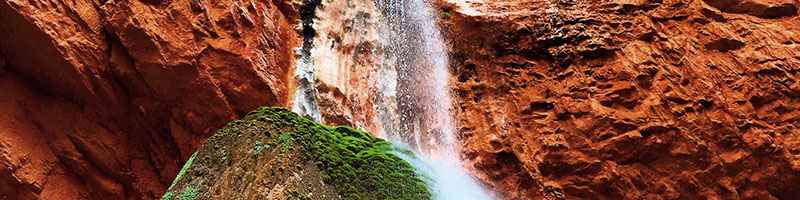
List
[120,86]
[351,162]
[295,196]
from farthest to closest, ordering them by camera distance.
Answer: [120,86]
[351,162]
[295,196]

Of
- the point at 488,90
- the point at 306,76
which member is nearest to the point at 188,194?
the point at 306,76

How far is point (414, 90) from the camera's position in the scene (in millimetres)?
10016

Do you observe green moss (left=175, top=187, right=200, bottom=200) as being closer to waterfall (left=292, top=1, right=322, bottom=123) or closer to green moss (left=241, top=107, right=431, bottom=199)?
green moss (left=241, top=107, right=431, bottom=199)

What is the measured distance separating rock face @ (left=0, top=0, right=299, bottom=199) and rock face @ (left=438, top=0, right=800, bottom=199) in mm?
3949

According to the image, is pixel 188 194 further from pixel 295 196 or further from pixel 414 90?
pixel 414 90

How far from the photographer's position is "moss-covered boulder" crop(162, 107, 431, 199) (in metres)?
4.62

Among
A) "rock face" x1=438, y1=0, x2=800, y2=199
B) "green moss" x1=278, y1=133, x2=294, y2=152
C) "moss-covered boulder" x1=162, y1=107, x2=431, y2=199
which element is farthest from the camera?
"rock face" x1=438, y1=0, x2=800, y2=199

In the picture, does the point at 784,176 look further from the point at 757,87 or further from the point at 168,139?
the point at 168,139

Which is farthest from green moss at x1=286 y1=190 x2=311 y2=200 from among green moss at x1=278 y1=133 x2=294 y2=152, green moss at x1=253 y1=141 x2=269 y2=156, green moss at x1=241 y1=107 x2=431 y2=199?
green moss at x1=253 y1=141 x2=269 y2=156

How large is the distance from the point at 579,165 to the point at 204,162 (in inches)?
230

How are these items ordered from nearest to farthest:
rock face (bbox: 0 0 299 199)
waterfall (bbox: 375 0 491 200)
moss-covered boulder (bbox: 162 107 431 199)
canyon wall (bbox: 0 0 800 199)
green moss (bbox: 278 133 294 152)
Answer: moss-covered boulder (bbox: 162 107 431 199) < green moss (bbox: 278 133 294 152) < rock face (bbox: 0 0 299 199) < canyon wall (bbox: 0 0 800 199) < waterfall (bbox: 375 0 491 200)

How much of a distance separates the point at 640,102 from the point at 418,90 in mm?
3724

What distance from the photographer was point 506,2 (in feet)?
34.8

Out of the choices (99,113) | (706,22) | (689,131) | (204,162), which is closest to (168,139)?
(99,113)
